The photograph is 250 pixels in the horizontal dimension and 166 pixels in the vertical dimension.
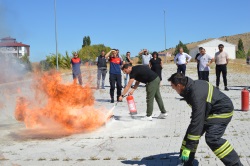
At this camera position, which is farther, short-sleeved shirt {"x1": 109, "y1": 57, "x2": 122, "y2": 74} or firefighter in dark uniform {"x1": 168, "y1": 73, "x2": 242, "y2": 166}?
short-sleeved shirt {"x1": 109, "y1": 57, "x2": 122, "y2": 74}

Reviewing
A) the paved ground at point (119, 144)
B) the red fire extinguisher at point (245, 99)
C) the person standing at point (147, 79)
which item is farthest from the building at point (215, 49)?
the paved ground at point (119, 144)

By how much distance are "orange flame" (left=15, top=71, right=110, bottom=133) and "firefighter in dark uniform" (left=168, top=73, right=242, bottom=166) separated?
4.29m

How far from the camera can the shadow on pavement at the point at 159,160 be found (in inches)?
238

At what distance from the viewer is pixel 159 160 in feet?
20.4

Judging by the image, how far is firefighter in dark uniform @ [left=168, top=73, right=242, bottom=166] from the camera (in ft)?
15.8

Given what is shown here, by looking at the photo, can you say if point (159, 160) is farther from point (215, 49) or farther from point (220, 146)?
point (215, 49)

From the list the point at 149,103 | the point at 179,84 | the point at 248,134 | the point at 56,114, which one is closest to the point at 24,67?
the point at 56,114

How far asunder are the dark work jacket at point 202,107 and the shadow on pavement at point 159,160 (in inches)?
45.1

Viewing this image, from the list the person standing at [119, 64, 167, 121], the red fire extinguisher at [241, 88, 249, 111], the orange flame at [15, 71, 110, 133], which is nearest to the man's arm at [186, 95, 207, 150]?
the orange flame at [15, 71, 110, 133]

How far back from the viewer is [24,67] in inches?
468

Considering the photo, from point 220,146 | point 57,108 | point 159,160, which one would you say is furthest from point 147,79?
point 220,146

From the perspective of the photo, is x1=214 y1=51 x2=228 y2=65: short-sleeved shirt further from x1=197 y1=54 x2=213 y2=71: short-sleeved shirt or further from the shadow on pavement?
the shadow on pavement

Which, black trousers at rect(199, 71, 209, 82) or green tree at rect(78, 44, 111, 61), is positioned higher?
green tree at rect(78, 44, 111, 61)

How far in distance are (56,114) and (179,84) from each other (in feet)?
15.3
